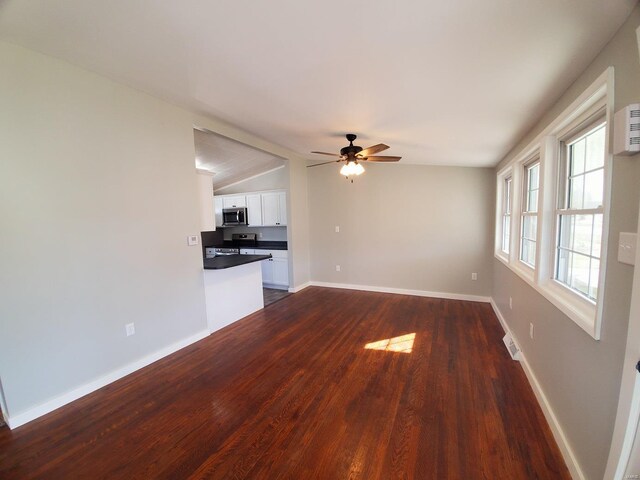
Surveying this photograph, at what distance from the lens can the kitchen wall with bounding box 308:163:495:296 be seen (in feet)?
14.0

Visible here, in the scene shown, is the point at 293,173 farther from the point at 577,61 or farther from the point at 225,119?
the point at 577,61

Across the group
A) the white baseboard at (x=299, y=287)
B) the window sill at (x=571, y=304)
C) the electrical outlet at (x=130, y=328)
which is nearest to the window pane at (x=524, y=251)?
the window sill at (x=571, y=304)

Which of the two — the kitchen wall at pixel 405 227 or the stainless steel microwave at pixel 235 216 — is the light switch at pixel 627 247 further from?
the stainless steel microwave at pixel 235 216

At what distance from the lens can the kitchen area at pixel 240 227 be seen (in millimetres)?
3287

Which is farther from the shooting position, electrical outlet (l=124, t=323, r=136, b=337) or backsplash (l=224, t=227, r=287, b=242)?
backsplash (l=224, t=227, r=287, b=242)

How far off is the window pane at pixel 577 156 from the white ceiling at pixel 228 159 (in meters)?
3.46

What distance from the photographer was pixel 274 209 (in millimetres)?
5496

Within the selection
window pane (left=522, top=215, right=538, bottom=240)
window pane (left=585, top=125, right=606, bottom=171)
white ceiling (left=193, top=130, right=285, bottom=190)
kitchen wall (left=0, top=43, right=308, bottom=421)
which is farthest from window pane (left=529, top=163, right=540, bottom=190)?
kitchen wall (left=0, top=43, right=308, bottom=421)

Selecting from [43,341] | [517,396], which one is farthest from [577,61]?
[43,341]

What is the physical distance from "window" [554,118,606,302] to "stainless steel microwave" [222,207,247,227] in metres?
5.18

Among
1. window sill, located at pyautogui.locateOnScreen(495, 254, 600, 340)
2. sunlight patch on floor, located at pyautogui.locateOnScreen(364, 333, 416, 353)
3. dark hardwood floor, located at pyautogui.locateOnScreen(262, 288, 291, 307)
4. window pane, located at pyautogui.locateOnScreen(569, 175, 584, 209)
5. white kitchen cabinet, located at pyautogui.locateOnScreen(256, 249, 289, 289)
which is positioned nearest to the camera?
window sill, located at pyautogui.locateOnScreen(495, 254, 600, 340)

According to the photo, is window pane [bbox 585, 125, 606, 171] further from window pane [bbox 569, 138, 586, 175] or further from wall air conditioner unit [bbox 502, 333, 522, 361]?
wall air conditioner unit [bbox 502, 333, 522, 361]

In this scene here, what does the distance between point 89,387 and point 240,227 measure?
15.1ft

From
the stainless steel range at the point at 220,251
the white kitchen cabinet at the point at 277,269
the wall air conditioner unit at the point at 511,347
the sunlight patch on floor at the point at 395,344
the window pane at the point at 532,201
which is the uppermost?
the window pane at the point at 532,201
